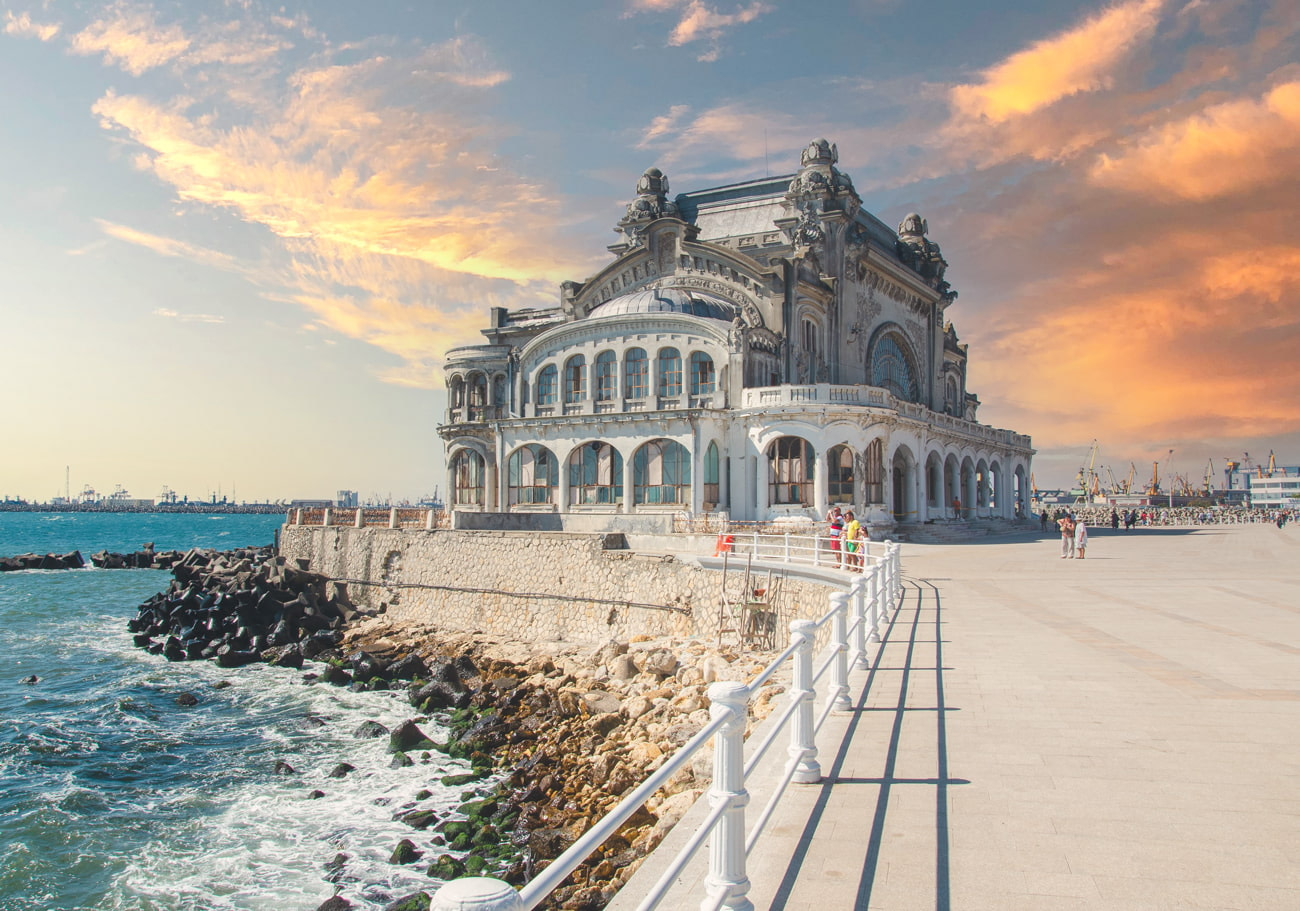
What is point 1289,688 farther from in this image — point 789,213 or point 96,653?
point 789,213

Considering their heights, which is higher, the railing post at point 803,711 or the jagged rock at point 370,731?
the railing post at point 803,711

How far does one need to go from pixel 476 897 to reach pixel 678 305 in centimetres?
3779

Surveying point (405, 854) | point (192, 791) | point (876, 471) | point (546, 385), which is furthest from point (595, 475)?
point (405, 854)

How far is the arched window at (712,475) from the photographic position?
36.8m

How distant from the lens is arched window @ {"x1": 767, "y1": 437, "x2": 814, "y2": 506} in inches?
1427

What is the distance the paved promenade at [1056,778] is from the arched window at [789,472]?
21.9 m

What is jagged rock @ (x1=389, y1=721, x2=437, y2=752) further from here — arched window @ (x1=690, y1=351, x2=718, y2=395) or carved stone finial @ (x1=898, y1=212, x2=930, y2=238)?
carved stone finial @ (x1=898, y1=212, x2=930, y2=238)

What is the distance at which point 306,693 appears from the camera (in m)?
25.3

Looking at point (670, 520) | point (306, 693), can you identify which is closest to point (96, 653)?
point (306, 693)

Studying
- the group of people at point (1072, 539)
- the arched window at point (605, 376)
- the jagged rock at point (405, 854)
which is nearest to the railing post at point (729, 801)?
the jagged rock at point (405, 854)

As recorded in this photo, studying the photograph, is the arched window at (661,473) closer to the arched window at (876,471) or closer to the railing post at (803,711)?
the arched window at (876,471)

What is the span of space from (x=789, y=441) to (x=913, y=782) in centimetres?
3020

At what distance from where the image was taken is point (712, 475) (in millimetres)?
37031

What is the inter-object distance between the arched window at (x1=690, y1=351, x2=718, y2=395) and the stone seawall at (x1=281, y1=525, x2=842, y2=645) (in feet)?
34.6
